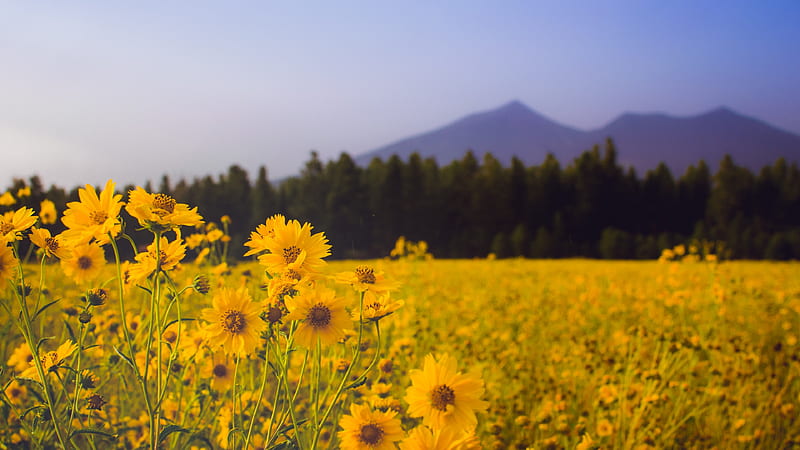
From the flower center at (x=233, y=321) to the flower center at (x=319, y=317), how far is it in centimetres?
13

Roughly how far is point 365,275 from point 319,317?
0.12m

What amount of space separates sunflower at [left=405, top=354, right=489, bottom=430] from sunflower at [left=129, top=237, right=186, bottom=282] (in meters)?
0.52

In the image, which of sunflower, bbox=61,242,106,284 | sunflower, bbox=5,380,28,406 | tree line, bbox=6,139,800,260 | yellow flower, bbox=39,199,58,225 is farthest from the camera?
tree line, bbox=6,139,800,260

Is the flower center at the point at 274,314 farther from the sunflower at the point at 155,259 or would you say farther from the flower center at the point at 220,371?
the flower center at the point at 220,371

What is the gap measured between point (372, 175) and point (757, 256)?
19191 mm

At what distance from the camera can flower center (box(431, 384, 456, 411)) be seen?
2.64ft

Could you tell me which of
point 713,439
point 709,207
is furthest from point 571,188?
point 713,439

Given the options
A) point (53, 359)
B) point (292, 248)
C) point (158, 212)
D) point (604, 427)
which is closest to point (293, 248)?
point (292, 248)

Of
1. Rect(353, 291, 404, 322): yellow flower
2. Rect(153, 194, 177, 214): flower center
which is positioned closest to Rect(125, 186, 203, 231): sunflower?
Rect(153, 194, 177, 214): flower center

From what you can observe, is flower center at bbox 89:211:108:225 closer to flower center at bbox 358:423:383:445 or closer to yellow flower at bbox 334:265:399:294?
yellow flower at bbox 334:265:399:294

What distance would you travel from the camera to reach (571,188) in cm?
2969

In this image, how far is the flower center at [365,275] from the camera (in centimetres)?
93

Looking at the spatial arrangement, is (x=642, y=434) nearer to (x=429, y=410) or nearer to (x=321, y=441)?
(x=321, y=441)

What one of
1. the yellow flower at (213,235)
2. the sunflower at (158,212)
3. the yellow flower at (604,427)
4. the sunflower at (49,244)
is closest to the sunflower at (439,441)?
the sunflower at (158,212)
